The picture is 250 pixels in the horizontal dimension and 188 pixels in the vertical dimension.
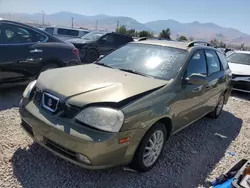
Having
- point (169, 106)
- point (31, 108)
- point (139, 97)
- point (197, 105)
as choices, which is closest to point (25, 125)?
point (31, 108)

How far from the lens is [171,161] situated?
3.54 m

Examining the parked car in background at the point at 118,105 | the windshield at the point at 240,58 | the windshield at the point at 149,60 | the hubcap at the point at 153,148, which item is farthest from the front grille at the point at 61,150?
the windshield at the point at 240,58

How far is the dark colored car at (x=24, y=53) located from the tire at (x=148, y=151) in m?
3.26

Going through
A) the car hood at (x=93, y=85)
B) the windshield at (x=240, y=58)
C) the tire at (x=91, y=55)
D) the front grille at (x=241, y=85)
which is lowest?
the tire at (x=91, y=55)

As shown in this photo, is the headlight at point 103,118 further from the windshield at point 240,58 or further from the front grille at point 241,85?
the windshield at point 240,58

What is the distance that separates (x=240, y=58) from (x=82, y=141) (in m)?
8.68

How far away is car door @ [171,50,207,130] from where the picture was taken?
11.5 ft

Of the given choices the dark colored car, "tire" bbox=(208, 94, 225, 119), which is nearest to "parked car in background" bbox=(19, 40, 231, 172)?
"tire" bbox=(208, 94, 225, 119)

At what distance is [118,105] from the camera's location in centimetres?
264

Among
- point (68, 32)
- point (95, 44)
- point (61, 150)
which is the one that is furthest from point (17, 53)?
point (68, 32)

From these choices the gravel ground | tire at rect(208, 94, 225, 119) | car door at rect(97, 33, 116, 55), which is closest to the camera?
the gravel ground

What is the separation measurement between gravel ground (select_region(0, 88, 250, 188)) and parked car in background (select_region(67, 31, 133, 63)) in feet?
20.5

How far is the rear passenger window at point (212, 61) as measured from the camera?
4.65 m

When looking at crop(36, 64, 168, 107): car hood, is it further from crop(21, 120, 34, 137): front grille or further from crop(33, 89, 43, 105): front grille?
crop(21, 120, 34, 137): front grille
